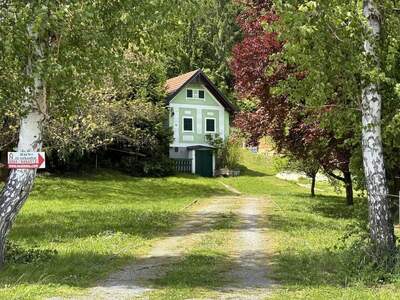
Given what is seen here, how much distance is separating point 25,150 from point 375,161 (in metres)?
5.86

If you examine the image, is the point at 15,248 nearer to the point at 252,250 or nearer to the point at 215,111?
the point at 252,250

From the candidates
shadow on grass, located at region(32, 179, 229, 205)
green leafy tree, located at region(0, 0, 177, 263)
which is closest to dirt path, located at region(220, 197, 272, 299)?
green leafy tree, located at region(0, 0, 177, 263)

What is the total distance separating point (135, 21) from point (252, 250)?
5.33m

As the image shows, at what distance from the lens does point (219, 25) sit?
69312 mm

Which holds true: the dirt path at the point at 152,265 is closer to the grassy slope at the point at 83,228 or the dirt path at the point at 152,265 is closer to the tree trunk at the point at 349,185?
the grassy slope at the point at 83,228

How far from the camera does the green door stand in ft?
145

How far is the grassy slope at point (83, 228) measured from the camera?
885 centimetres

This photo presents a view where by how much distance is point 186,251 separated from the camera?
11.8m

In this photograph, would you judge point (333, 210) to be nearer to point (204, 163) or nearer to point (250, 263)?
point (250, 263)

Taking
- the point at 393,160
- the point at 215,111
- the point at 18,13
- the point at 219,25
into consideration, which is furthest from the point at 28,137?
the point at 219,25

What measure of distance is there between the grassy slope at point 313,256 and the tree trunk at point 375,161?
79cm

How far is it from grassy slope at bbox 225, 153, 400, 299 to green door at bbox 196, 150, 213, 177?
2014cm

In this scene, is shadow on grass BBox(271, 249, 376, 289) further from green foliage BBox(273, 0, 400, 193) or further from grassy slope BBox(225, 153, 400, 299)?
green foliage BBox(273, 0, 400, 193)

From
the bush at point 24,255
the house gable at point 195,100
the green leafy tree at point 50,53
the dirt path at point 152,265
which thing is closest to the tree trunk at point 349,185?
the dirt path at point 152,265
